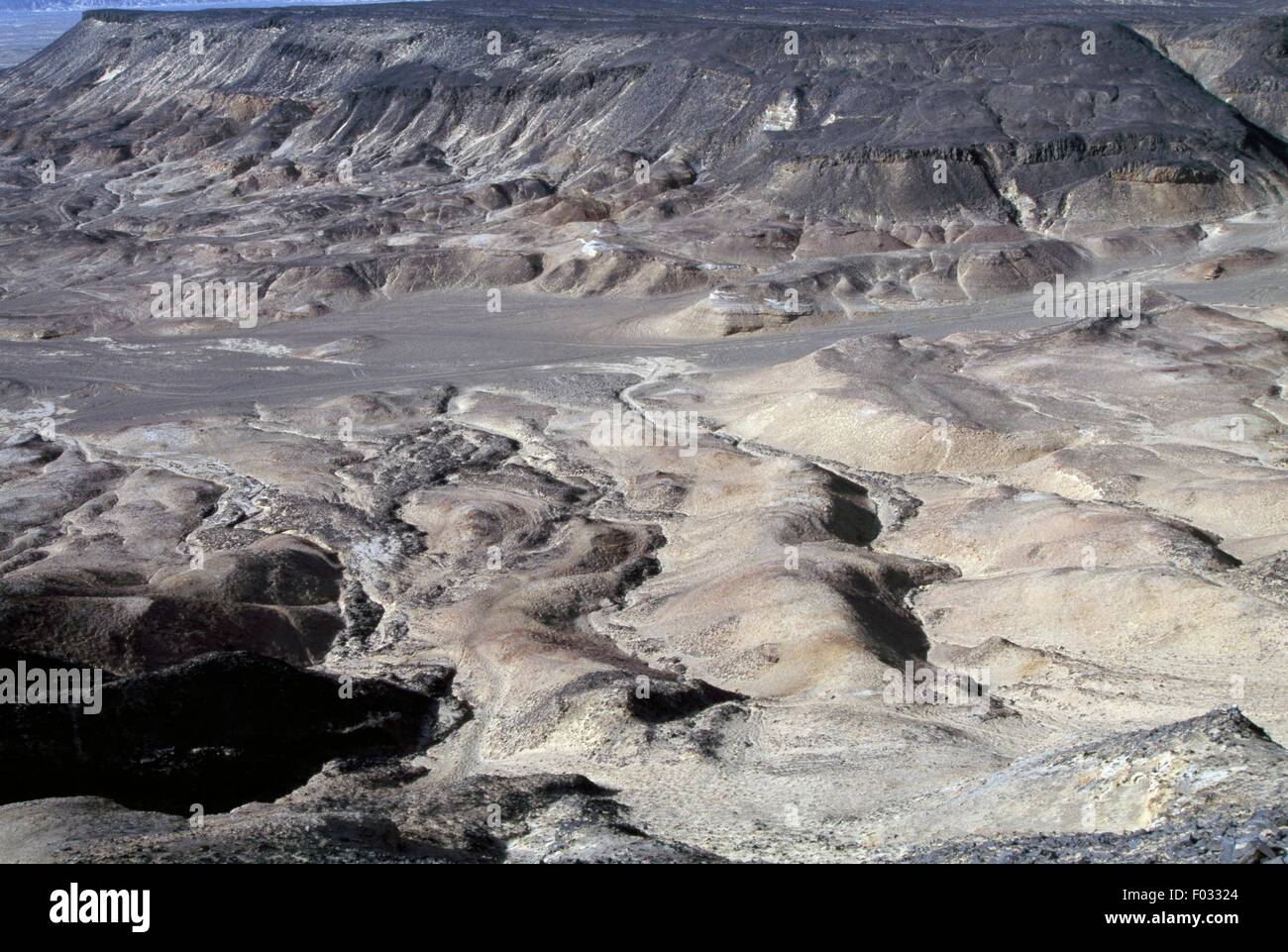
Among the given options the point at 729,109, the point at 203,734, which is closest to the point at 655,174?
the point at 729,109

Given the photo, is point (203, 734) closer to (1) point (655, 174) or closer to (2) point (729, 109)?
(1) point (655, 174)

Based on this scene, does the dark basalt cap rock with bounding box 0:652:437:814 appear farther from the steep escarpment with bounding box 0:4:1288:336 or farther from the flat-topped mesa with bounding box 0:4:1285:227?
the flat-topped mesa with bounding box 0:4:1285:227

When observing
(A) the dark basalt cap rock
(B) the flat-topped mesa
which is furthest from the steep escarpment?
(A) the dark basalt cap rock

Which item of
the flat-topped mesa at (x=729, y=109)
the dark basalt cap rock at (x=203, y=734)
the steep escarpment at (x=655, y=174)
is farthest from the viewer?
the flat-topped mesa at (x=729, y=109)

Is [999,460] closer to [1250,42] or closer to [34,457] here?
[34,457]

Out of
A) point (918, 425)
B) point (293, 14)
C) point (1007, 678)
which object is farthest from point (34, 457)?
point (293, 14)

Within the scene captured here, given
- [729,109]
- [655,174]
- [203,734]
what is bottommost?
[203,734]

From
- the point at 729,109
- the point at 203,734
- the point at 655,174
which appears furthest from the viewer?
the point at 729,109

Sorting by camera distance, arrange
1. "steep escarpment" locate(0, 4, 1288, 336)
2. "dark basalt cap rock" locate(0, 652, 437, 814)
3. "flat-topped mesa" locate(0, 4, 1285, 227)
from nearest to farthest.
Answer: "dark basalt cap rock" locate(0, 652, 437, 814) → "steep escarpment" locate(0, 4, 1288, 336) → "flat-topped mesa" locate(0, 4, 1285, 227)

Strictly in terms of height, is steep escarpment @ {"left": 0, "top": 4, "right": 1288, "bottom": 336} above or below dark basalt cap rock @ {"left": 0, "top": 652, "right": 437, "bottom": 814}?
above

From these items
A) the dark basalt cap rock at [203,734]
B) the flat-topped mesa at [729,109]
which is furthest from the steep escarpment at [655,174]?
the dark basalt cap rock at [203,734]

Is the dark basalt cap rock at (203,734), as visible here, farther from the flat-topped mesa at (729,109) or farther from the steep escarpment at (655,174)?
the flat-topped mesa at (729,109)

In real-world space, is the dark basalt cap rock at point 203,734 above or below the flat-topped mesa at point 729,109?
below
